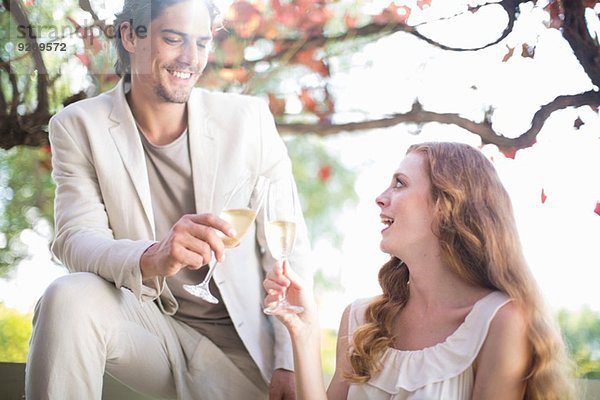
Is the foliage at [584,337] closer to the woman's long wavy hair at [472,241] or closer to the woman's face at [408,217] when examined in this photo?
the woman's long wavy hair at [472,241]

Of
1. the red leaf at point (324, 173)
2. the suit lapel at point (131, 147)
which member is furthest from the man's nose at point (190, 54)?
the red leaf at point (324, 173)

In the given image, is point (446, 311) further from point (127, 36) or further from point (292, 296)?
point (127, 36)

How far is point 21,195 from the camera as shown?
11.5 feet

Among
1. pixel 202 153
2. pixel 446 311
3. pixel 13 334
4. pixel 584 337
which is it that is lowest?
pixel 13 334

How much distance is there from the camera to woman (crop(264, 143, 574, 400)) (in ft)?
5.93

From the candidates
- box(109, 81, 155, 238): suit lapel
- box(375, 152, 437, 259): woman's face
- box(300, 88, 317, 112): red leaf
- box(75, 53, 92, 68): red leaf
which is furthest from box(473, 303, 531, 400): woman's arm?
box(75, 53, 92, 68): red leaf

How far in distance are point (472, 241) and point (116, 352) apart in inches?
35.2

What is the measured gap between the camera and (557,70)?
10.5 ft

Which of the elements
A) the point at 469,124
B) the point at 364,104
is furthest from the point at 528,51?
the point at 364,104

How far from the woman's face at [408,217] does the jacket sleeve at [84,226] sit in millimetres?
571

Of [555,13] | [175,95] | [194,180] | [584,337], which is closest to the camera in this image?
[194,180]

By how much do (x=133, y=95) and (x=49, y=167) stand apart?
1.09 m

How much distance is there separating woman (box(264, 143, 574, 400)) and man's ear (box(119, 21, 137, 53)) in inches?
44.6

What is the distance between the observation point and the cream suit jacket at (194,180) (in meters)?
2.24
